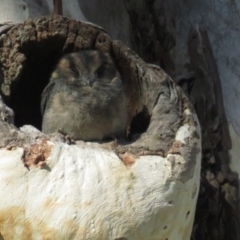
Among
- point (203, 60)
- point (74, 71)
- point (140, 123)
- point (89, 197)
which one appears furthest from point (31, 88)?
point (89, 197)

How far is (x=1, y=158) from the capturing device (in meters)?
2.40

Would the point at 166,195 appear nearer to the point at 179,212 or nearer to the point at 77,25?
the point at 179,212

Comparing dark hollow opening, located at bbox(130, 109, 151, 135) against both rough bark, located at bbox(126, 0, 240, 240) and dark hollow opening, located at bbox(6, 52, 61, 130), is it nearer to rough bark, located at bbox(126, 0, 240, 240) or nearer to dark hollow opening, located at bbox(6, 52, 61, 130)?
rough bark, located at bbox(126, 0, 240, 240)

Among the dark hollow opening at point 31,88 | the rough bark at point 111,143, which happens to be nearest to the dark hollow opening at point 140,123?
the rough bark at point 111,143

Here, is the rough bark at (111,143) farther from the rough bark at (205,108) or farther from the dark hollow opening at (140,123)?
the rough bark at (205,108)

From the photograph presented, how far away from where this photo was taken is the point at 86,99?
10.5 ft

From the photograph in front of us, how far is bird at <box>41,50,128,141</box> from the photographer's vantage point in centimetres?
312

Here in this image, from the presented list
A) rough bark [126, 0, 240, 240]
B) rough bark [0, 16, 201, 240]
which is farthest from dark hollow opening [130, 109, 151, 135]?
rough bark [126, 0, 240, 240]

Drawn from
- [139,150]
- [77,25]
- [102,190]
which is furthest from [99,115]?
[102,190]

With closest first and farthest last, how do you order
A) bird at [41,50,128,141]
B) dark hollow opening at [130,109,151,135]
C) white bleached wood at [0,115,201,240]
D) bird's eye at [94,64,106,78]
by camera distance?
white bleached wood at [0,115,201,240] < dark hollow opening at [130,109,151,135] < bird at [41,50,128,141] < bird's eye at [94,64,106,78]

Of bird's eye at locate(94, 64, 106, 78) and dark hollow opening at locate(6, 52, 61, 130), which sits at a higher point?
bird's eye at locate(94, 64, 106, 78)

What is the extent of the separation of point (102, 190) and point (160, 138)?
1.26 feet

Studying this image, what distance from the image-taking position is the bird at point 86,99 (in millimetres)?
3121

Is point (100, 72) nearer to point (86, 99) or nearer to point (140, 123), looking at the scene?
point (86, 99)
